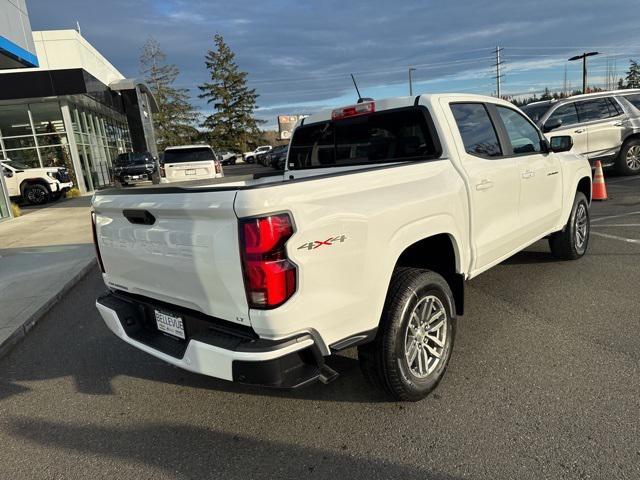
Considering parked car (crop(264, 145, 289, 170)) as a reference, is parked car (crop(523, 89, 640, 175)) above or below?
above

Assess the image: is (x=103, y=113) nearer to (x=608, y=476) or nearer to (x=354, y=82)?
(x=354, y=82)

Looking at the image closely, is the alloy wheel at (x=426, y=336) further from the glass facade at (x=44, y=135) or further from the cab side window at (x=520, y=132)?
the glass facade at (x=44, y=135)

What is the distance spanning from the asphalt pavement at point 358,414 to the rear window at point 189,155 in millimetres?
12590

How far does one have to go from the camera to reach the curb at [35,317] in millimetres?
4441

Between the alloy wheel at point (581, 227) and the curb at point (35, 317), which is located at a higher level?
the alloy wheel at point (581, 227)

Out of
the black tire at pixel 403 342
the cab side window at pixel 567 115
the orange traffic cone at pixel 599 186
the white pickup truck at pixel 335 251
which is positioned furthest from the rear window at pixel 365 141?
the cab side window at pixel 567 115

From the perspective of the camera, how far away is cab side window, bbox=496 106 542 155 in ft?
14.5

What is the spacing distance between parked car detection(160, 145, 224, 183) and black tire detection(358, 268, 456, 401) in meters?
14.0

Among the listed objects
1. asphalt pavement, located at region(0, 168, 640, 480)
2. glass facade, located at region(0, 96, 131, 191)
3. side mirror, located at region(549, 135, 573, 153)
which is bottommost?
asphalt pavement, located at region(0, 168, 640, 480)

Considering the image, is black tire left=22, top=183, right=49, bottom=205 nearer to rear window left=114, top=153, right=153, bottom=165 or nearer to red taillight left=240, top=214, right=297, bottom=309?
rear window left=114, top=153, right=153, bottom=165

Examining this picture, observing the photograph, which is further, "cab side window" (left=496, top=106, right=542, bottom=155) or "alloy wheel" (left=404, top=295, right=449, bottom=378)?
"cab side window" (left=496, top=106, right=542, bottom=155)

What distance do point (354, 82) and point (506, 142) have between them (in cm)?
194

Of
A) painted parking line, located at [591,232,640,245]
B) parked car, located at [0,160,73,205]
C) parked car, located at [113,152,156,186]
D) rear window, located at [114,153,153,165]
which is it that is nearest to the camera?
painted parking line, located at [591,232,640,245]

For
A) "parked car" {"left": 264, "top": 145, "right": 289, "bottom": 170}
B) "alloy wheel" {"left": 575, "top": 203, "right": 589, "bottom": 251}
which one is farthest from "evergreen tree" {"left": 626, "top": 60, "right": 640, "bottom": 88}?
"alloy wheel" {"left": 575, "top": 203, "right": 589, "bottom": 251}
